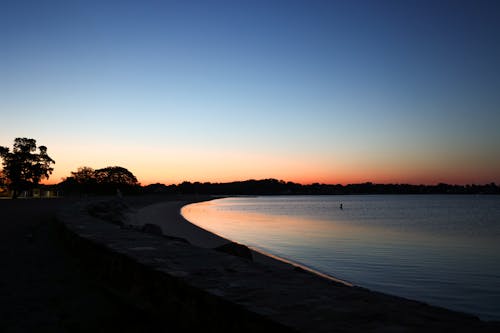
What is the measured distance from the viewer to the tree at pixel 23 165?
50.5m

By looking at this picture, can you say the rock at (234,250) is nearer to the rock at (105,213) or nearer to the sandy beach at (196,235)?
the sandy beach at (196,235)

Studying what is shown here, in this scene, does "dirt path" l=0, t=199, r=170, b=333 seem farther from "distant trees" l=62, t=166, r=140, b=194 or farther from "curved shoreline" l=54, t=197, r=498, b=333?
"distant trees" l=62, t=166, r=140, b=194

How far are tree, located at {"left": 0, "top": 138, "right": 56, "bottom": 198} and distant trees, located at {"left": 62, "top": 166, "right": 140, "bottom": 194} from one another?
166ft

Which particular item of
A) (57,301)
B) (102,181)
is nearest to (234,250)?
(57,301)

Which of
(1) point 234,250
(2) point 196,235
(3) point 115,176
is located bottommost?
(2) point 196,235

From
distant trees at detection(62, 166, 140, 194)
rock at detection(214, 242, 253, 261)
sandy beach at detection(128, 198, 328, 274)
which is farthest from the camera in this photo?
distant trees at detection(62, 166, 140, 194)

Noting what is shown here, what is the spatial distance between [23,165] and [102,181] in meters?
59.6

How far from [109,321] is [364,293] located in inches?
97.8

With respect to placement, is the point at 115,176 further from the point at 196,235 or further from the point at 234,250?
the point at 234,250

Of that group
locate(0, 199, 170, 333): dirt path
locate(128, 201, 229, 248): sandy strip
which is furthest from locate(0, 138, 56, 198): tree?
locate(0, 199, 170, 333): dirt path

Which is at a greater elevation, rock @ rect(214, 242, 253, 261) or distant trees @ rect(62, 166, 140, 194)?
distant trees @ rect(62, 166, 140, 194)

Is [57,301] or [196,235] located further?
[196,235]

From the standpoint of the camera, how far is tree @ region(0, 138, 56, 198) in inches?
1989

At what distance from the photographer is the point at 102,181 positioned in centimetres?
10975
